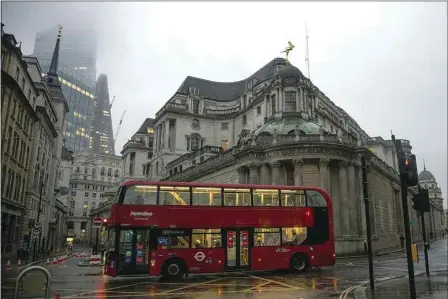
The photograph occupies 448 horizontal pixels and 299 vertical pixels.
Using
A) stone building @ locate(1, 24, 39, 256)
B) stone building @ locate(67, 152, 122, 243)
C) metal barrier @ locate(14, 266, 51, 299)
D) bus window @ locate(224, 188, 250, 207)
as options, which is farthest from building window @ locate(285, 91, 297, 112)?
stone building @ locate(67, 152, 122, 243)

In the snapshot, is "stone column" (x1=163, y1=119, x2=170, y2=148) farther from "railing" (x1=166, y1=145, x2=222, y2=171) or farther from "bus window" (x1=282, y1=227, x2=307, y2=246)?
"bus window" (x1=282, y1=227, x2=307, y2=246)

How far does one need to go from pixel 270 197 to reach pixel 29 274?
1504cm

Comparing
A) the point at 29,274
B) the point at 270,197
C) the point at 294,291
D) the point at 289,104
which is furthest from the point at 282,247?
the point at 289,104

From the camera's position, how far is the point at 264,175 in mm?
37000

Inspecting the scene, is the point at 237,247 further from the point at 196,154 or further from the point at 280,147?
the point at 196,154

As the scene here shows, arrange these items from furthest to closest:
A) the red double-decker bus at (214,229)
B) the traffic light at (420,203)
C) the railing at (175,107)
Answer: the railing at (175,107), the red double-decker bus at (214,229), the traffic light at (420,203)

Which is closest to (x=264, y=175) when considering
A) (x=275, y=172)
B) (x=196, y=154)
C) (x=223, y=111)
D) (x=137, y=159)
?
(x=275, y=172)

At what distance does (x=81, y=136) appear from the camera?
178625 mm

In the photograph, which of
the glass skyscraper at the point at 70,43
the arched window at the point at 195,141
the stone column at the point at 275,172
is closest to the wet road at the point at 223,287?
the glass skyscraper at the point at 70,43

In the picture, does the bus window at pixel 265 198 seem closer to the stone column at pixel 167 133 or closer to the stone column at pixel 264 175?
the stone column at pixel 264 175

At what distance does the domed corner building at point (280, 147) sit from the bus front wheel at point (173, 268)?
19.0m

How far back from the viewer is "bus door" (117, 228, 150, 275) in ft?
58.0

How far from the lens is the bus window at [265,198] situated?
20.5m

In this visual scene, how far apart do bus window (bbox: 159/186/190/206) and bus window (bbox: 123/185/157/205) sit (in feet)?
1.34
